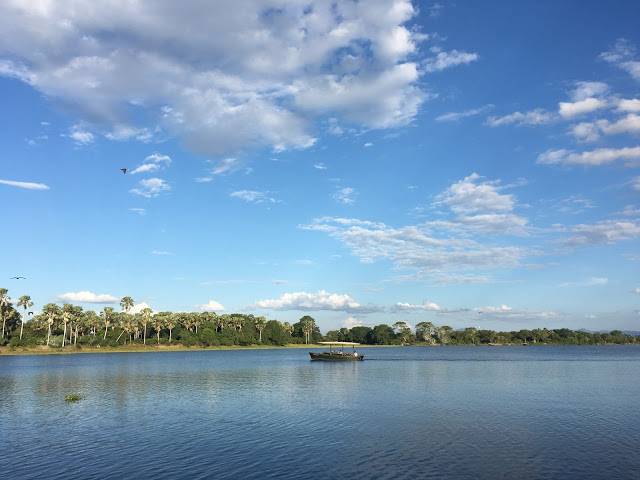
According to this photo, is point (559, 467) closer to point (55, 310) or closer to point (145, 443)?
point (145, 443)

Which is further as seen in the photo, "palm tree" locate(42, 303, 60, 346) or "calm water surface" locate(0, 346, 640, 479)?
"palm tree" locate(42, 303, 60, 346)

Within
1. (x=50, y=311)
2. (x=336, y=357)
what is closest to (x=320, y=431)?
(x=336, y=357)

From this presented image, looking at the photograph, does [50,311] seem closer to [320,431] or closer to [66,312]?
[66,312]

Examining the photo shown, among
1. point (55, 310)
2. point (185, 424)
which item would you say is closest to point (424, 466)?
point (185, 424)

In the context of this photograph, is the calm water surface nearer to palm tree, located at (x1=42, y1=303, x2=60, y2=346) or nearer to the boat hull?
the boat hull

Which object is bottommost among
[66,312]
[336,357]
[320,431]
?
[336,357]

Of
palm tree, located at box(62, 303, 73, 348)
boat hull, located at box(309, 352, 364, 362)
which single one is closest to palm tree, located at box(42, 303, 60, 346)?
palm tree, located at box(62, 303, 73, 348)

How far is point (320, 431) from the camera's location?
4134 centimetres

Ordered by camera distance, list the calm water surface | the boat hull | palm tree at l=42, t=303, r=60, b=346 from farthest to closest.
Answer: palm tree at l=42, t=303, r=60, b=346, the boat hull, the calm water surface

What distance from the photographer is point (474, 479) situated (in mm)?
27531

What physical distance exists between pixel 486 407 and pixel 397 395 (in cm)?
1440

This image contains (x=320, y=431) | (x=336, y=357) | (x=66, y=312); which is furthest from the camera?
(x=66, y=312)

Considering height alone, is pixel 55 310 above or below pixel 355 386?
above

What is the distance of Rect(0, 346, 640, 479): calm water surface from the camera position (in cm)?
3020
